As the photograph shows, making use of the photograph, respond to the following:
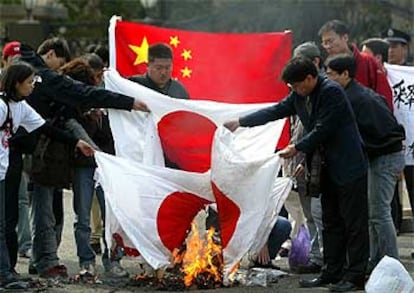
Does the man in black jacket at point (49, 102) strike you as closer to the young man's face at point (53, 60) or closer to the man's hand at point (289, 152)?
the young man's face at point (53, 60)

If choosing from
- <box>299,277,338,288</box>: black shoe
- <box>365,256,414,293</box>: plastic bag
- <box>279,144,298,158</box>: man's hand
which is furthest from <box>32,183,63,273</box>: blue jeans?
<box>365,256,414,293</box>: plastic bag

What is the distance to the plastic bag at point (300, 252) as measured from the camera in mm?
8648

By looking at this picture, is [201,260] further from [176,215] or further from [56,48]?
[56,48]

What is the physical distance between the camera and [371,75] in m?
8.87

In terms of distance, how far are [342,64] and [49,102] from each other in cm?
234

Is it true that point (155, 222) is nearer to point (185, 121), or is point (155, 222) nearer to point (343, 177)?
point (185, 121)

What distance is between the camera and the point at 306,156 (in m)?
7.95

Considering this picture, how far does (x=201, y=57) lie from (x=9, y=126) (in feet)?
7.59

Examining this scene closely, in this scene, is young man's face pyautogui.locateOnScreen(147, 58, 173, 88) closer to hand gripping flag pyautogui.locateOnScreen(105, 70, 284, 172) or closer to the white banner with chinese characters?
hand gripping flag pyautogui.locateOnScreen(105, 70, 284, 172)

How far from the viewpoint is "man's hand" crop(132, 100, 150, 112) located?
26.6 ft

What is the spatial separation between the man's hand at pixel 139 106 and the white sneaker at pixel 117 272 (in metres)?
1.33

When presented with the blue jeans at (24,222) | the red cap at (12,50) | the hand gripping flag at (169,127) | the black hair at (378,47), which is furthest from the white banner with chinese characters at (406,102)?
the blue jeans at (24,222)

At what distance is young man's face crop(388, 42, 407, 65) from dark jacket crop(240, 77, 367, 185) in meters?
3.27

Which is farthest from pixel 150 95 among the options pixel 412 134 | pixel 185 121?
pixel 412 134
